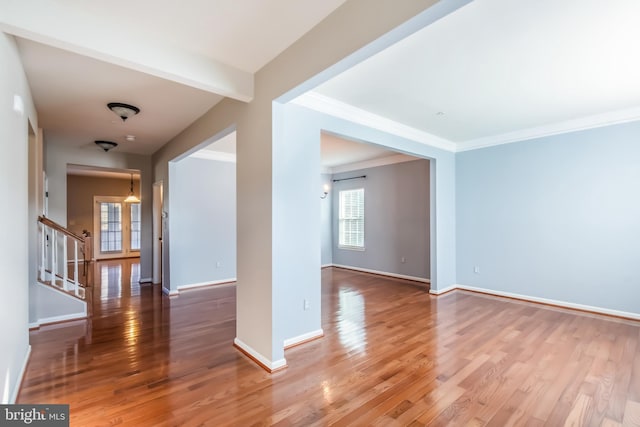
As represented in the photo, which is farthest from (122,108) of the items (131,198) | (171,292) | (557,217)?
(131,198)

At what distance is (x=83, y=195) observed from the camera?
31.6 feet

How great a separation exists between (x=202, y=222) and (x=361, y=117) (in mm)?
3875

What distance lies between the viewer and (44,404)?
7.06 feet

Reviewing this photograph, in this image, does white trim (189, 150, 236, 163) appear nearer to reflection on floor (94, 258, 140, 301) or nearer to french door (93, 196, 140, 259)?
reflection on floor (94, 258, 140, 301)

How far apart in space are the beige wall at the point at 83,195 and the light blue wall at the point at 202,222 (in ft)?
18.3

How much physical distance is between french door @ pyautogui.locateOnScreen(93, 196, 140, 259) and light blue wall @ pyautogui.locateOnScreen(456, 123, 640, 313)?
10.3 metres

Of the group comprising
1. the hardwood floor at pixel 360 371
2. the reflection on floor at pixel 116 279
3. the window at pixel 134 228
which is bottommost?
the reflection on floor at pixel 116 279

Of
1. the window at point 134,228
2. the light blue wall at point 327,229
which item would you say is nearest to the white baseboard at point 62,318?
the light blue wall at point 327,229

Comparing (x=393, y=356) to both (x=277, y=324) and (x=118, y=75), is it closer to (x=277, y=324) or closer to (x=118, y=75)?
(x=277, y=324)

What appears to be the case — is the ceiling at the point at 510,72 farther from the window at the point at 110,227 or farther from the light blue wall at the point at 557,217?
the window at the point at 110,227

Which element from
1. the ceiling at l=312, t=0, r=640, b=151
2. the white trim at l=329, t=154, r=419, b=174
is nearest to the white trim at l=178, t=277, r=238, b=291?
the white trim at l=329, t=154, r=419, b=174

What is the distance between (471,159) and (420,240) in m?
1.83

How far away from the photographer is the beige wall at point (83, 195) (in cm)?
945

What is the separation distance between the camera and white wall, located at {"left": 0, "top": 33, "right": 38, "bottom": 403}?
197 centimetres
